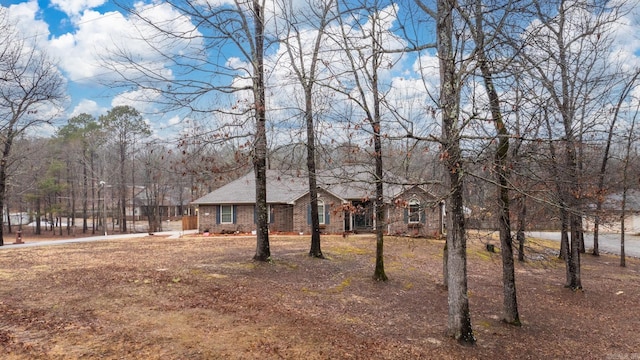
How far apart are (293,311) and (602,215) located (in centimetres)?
739

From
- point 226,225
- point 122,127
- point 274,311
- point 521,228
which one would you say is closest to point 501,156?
point 521,228

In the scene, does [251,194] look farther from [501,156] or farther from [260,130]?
[501,156]

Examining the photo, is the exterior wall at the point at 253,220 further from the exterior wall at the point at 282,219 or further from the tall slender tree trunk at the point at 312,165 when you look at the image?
the tall slender tree trunk at the point at 312,165

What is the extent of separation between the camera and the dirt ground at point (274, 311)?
636 centimetres

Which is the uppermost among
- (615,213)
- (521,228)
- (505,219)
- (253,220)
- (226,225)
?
(505,219)

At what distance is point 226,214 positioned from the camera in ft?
95.5

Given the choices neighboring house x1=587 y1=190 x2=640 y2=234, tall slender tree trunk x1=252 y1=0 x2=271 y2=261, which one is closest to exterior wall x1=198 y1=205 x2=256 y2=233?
tall slender tree trunk x1=252 y1=0 x2=271 y2=261

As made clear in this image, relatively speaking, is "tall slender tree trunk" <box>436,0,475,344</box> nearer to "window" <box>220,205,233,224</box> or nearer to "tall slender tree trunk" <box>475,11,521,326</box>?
"tall slender tree trunk" <box>475,11,521,326</box>

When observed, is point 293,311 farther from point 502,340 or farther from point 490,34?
point 490,34

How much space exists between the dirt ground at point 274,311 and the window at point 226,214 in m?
13.2

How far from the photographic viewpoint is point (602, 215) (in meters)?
8.96

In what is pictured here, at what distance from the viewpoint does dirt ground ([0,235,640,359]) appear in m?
6.36

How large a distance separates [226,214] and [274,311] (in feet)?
70.4

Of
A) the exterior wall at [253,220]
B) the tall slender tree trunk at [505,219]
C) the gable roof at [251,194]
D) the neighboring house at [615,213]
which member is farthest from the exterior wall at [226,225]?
the tall slender tree trunk at [505,219]
